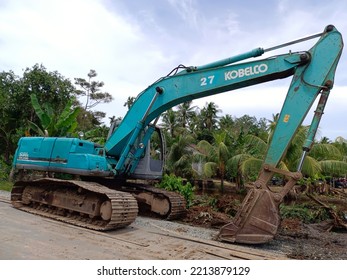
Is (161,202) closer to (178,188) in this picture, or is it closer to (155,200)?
(155,200)

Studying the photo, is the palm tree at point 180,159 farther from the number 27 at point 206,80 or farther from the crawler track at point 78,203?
the number 27 at point 206,80

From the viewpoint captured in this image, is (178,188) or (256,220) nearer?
(256,220)

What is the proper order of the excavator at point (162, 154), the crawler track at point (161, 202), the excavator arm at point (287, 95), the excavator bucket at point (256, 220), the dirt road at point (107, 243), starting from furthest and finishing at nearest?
the crawler track at point (161, 202), the excavator at point (162, 154), the excavator arm at point (287, 95), the excavator bucket at point (256, 220), the dirt road at point (107, 243)

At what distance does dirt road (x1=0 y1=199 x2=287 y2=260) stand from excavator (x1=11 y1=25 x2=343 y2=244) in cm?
33

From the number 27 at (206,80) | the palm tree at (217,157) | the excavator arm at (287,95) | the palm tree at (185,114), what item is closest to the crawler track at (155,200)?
the excavator arm at (287,95)

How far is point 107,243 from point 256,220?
8.18 ft

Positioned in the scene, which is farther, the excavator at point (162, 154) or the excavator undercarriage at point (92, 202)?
the excavator undercarriage at point (92, 202)

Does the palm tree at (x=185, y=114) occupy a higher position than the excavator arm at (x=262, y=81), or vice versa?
the palm tree at (x=185, y=114)

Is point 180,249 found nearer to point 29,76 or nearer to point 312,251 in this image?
point 312,251

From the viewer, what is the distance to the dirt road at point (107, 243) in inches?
180

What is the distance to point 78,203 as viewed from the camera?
688 cm

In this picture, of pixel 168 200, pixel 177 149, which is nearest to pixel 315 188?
pixel 177 149

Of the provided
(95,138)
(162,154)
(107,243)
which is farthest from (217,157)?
(107,243)

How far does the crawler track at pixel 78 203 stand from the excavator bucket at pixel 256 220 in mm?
2095
